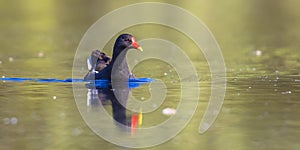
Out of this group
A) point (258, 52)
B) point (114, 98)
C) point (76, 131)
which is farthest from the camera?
point (258, 52)

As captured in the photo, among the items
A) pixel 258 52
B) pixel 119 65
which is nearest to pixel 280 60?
pixel 258 52

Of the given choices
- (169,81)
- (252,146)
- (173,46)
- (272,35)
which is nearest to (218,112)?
(252,146)

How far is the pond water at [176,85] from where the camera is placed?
959 cm

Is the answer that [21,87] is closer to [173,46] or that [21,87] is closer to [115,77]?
[115,77]

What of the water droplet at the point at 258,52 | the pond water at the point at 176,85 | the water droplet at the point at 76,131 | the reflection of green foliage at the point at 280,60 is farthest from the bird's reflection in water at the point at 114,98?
the water droplet at the point at 258,52

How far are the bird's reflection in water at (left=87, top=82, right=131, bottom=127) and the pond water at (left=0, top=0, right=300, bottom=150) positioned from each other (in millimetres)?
171

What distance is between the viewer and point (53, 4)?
37062 millimetres

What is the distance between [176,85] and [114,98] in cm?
168

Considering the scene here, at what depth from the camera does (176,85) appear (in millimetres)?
14039

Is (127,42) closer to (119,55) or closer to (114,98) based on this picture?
(119,55)

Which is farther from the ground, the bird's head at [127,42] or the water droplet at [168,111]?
the bird's head at [127,42]

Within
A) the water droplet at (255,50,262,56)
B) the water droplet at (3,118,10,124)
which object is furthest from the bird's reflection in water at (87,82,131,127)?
the water droplet at (255,50,262,56)

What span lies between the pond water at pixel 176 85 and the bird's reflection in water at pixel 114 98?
171 millimetres

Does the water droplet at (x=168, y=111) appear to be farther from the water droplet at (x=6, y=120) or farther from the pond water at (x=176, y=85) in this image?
the water droplet at (x=6, y=120)
